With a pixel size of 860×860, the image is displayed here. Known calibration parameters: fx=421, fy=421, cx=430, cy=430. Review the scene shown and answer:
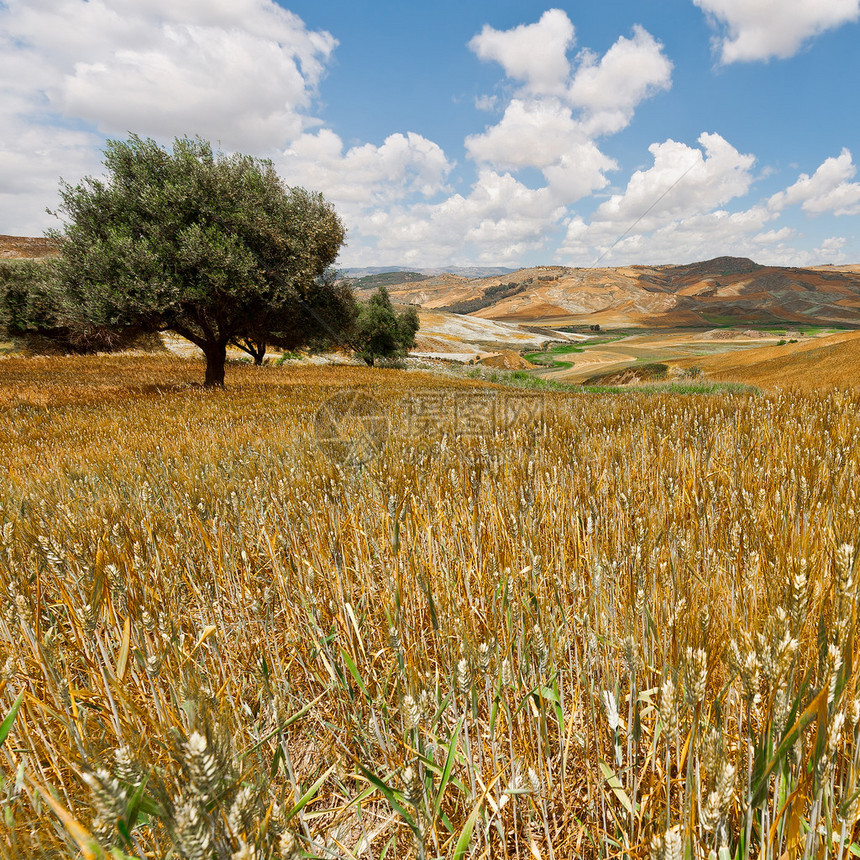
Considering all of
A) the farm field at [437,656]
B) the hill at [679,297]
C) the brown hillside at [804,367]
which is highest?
the hill at [679,297]

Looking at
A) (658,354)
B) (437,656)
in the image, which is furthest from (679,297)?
(437,656)

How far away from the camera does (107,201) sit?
47.5ft

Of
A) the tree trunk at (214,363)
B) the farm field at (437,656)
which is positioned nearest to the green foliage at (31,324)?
the tree trunk at (214,363)

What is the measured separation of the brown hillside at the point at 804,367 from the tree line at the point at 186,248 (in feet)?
54.8

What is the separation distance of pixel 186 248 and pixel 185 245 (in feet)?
0.67

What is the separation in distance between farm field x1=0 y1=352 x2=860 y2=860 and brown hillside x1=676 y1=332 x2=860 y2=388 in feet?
31.5

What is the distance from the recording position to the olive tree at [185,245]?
44.6 feet

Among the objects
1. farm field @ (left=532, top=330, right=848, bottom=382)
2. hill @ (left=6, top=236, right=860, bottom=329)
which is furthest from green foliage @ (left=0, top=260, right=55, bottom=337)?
hill @ (left=6, top=236, right=860, bottom=329)

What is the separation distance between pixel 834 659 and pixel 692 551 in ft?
4.28

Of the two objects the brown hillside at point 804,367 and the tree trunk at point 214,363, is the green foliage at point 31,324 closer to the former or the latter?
the tree trunk at point 214,363

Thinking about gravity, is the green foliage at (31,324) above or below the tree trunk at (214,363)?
above

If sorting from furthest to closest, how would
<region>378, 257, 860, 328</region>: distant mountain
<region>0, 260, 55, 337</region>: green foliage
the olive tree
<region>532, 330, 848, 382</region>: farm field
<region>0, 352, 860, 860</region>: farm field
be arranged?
<region>378, 257, 860, 328</region>: distant mountain, <region>0, 260, 55, 337</region>: green foliage, <region>532, 330, 848, 382</region>: farm field, the olive tree, <region>0, 352, 860, 860</region>: farm field

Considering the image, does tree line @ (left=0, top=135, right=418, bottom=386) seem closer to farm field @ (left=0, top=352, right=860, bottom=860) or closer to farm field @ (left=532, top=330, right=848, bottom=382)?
farm field @ (left=0, top=352, right=860, bottom=860)

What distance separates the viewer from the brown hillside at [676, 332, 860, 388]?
37.2 feet
